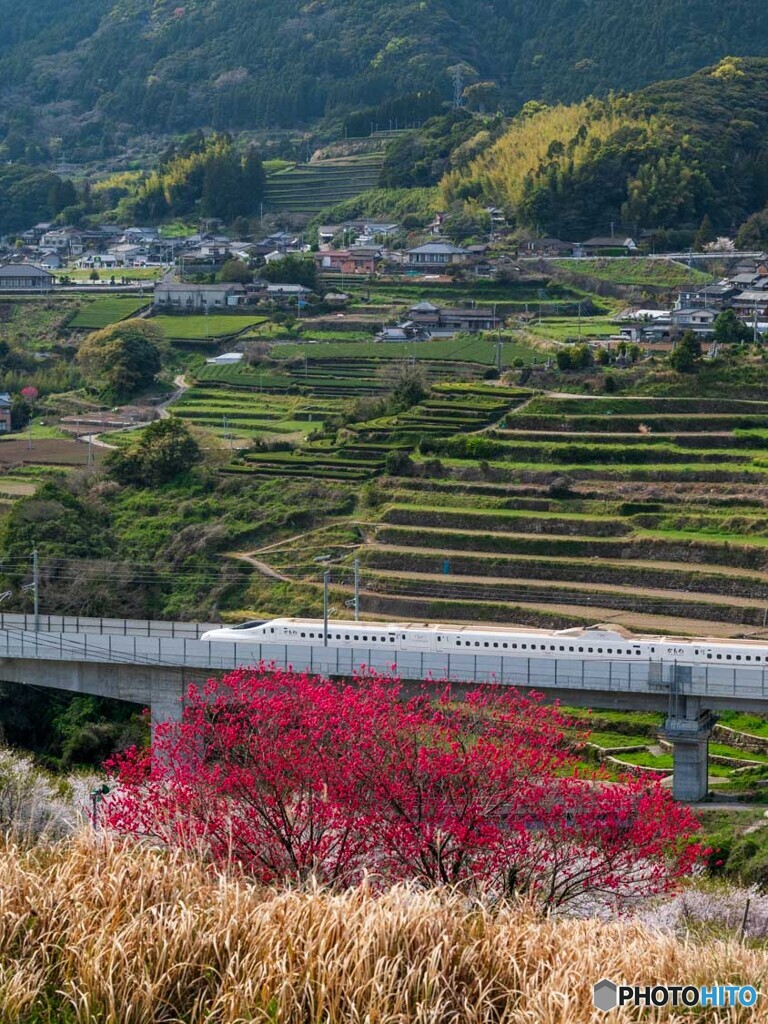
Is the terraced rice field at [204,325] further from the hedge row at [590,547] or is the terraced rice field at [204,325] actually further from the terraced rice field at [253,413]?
the hedge row at [590,547]

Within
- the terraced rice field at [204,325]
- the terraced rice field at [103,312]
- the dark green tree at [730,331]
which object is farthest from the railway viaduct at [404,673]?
the terraced rice field at [103,312]

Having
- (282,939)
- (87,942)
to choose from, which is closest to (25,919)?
(87,942)

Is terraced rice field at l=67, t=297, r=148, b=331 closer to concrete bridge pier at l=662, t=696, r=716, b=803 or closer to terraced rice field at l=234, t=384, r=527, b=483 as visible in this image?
terraced rice field at l=234, t=384, r=527, b=483

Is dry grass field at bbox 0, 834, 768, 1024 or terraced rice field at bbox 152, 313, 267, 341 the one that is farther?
terraced rice field at bbox 152, 313, 267, 341

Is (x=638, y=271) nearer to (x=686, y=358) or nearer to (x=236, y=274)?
(x=236, y=274)

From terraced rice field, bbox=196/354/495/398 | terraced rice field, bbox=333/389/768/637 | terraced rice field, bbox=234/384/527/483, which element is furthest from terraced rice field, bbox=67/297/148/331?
terraced rice field, bbox=333/389/768/637
